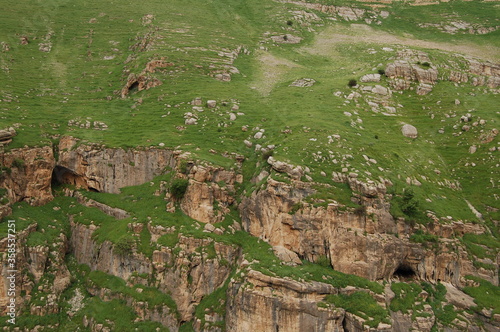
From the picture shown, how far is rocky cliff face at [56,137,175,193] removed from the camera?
46.7 m

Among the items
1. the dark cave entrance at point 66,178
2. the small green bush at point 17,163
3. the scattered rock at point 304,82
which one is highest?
the scattered rock at point 304,82

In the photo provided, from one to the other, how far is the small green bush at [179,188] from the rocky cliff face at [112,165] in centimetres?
540

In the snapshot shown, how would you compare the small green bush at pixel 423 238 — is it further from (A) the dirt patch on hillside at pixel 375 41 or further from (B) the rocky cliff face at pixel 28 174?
(A) the dirt patch on hillside at pixel 375 41

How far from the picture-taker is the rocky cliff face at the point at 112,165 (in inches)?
1839

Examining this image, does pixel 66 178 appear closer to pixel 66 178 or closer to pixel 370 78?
pixel 66 178

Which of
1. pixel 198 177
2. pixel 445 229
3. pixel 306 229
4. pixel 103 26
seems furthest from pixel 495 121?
pixel 103 26

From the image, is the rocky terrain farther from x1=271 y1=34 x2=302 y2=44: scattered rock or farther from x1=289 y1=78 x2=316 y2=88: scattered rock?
x1=271 y1=34 x2=302 y2=44: scattered rock

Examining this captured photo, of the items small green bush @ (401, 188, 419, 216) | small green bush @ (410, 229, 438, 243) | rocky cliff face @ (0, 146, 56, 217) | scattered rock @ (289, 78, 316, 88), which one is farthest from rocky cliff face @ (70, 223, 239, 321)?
scattered rock @ (289, 78, 316, 88)

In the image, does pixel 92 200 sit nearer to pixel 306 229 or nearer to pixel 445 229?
pixel 306 229

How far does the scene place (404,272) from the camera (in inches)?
1559

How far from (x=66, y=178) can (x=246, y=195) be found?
24.6m

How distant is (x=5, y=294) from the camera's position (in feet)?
116

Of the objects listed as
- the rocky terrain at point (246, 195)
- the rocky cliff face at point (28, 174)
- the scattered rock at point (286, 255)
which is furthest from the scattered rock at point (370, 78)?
the rocky cliff face at point (28, 174)

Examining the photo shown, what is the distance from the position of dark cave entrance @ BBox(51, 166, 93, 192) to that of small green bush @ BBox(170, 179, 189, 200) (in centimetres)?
1208
